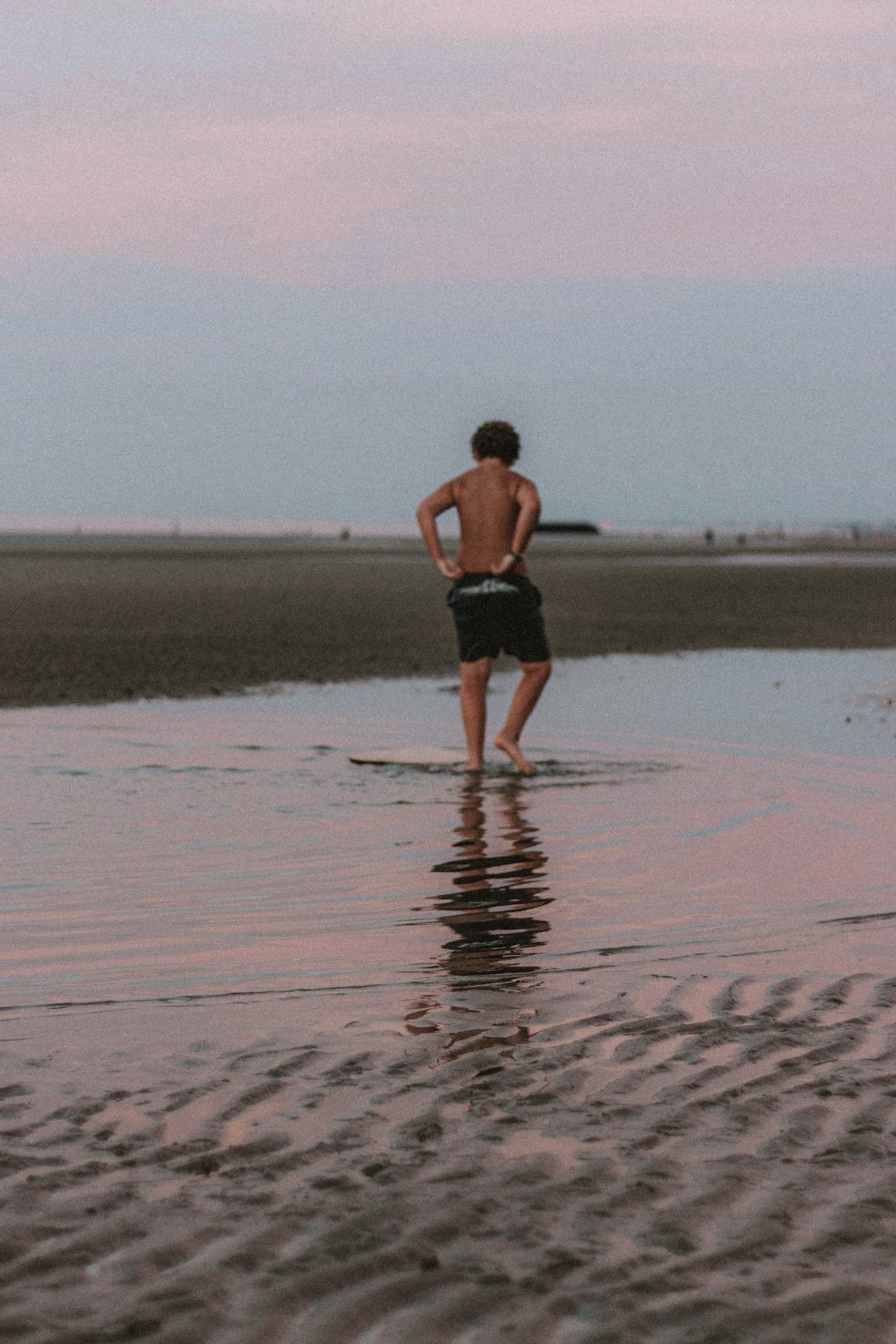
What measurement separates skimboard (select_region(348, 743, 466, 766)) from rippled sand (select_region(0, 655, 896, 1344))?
126cm

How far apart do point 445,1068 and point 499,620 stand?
22.7 ft

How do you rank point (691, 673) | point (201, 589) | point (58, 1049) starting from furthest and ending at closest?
1. point (201, 589)
2. point (691, 673)
3. point (58, 1049)

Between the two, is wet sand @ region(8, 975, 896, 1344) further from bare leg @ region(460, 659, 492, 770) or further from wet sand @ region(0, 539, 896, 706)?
wet sand @ region(0, 539, 896, 706)

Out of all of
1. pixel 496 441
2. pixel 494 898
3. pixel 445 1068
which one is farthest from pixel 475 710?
pixel 445 1068

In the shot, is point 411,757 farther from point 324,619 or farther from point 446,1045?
point 324,619

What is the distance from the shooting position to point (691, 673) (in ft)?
63.7

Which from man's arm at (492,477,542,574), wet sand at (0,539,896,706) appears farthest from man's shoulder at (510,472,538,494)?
wet sand at (0,539,896,706)

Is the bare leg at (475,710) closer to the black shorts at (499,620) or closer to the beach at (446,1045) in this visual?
the black shorts at (499,620)

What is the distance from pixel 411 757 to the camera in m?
11.4

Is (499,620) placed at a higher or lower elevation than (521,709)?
higher

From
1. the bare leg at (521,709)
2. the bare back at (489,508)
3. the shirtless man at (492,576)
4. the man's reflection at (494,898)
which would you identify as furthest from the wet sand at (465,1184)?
the bare back at (489,508)

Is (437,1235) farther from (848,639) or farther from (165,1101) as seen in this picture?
(848,639)

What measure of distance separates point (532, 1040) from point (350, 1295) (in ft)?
5.71

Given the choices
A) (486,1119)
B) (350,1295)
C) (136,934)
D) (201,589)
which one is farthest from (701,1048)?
(201,589)
